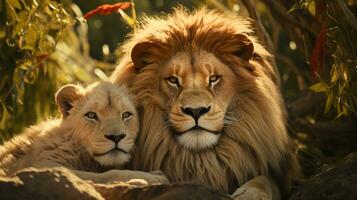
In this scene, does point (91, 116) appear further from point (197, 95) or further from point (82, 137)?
point (197, 95)

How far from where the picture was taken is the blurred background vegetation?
19.1 ft

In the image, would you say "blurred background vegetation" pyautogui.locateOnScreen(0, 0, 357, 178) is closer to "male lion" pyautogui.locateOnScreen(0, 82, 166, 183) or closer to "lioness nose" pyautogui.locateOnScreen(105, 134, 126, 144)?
"male lion" pyautogui.locateOnScreen(0, 82, 166, 183)

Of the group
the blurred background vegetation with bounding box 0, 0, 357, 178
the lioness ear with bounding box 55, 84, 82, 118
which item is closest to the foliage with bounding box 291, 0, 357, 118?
the blurred background vegetation with bounding box 0, 0, 357, 178

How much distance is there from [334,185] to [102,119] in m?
1.35

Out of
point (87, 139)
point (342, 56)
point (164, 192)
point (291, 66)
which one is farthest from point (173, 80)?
point (291, 66)

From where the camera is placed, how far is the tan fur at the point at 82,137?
5707 millimetres

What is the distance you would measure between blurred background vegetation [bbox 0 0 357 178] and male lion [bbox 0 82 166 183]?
76 cm

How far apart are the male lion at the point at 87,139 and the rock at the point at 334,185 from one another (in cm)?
81

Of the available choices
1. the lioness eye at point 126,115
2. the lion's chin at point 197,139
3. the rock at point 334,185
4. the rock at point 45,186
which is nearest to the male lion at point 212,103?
the lion's chin at point 197,139

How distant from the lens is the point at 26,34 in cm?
669

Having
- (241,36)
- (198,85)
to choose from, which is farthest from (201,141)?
(241,36)

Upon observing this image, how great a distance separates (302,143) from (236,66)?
77.6 inches

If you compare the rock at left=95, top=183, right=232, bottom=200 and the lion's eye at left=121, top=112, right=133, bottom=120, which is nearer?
the rock at left=95, top=183, right=232, bottom=200

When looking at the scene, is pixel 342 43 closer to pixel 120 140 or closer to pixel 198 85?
pixel 198 85
